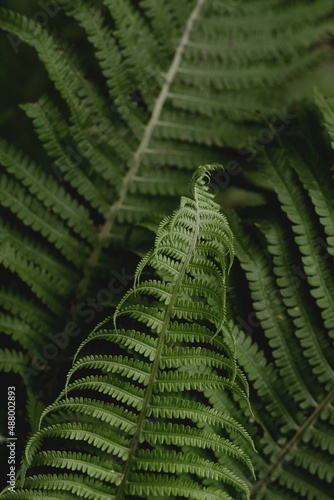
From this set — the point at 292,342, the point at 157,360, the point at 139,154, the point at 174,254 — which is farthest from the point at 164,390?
the point at 139,154

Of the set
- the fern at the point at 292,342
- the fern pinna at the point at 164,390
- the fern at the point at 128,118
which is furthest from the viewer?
the fern at the point at 128,118

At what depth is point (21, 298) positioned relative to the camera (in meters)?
1.44

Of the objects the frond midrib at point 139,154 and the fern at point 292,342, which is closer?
the fern at point 292,342

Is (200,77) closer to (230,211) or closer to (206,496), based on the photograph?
(230,211)

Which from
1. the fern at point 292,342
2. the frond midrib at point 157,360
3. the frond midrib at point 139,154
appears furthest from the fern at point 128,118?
the frond midrib at point 157,360

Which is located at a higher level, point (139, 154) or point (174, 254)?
point (139, 154)

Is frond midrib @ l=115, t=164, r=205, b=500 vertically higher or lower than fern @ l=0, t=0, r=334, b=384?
lower

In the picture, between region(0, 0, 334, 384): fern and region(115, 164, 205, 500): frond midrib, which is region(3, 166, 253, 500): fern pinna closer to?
region(115, 164, 205, 500): frond midrib

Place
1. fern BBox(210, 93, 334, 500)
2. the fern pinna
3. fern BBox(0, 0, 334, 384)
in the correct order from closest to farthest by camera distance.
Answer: the fern pinna, fern BBox(210, 93, 334, 500), fern BBox(0, 0, 334, 384)

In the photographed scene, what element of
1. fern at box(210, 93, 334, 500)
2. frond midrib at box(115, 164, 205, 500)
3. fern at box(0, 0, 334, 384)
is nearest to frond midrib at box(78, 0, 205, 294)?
fern at box(0, 0, 334, 384)

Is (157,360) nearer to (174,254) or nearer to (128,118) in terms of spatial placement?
(174,254)

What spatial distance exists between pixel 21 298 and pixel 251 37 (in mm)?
933

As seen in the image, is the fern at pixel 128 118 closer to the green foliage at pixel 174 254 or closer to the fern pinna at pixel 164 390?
the green foliage at pixel 174 254

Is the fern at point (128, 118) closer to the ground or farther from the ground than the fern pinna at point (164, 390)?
farther from the ground
